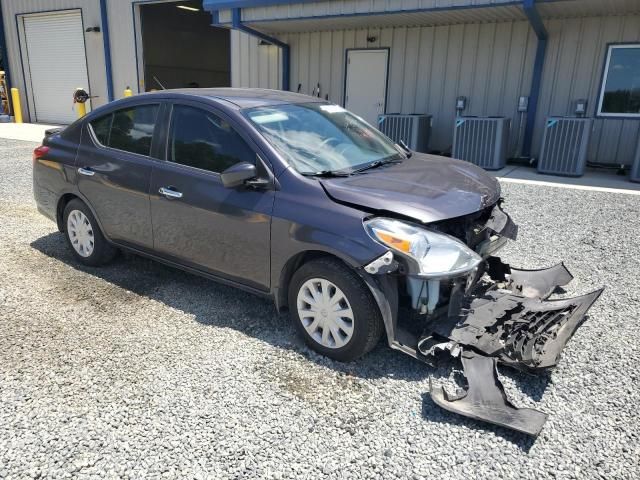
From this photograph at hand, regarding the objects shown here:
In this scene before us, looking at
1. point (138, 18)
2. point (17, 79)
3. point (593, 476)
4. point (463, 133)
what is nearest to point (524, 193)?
point (463, 133)

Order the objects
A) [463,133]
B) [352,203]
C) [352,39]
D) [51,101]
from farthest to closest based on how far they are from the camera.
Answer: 1. [51,101]
2. [352,39]
3. [463,133]
4. [352,203]

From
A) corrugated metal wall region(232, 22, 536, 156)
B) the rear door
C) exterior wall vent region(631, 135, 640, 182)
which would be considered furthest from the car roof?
corrugated metal wall region(232, 22, 536, 156)

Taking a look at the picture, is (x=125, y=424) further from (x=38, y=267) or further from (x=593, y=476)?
(x=38, y=267)

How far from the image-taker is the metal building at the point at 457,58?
9.36m

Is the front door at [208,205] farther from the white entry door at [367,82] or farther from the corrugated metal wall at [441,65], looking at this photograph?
the white entry door at [367,82]

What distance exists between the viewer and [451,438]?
2465mm

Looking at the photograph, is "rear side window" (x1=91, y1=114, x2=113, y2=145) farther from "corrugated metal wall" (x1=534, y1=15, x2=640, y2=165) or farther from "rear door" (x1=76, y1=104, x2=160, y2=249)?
"corrugated metal wall" (x1=534, y1=15, x2=640, y2=165)

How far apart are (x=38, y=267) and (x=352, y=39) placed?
31.5 feet

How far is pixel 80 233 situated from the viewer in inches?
181

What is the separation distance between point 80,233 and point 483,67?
9.04 metres

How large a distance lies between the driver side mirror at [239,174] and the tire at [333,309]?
2.22ft

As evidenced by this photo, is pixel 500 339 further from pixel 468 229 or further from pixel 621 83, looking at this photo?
pixel 621 83

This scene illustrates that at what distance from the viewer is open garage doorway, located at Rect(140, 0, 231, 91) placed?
17094mm

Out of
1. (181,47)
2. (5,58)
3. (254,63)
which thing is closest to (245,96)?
(254,63)
